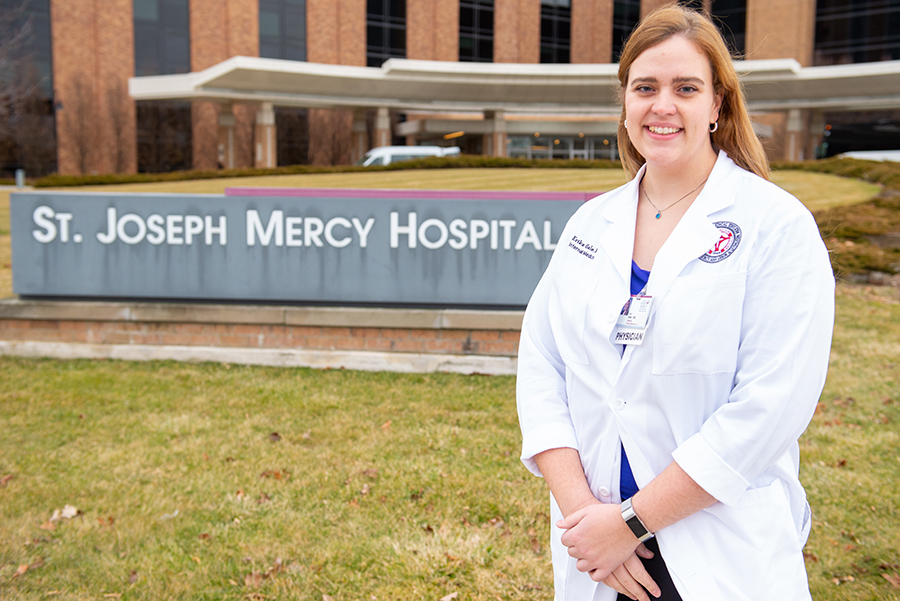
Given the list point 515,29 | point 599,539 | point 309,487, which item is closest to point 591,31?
point 515,29

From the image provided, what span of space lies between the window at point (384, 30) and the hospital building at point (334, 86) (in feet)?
0.28

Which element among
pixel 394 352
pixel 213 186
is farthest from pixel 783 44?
pixel 394 352

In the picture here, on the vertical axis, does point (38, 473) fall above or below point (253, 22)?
below

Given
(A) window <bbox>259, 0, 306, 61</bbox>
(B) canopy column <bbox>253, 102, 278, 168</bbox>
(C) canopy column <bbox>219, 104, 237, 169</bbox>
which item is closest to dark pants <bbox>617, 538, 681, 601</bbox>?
(B) canopy column <bbox>253, 102, 278, 168</bbox>

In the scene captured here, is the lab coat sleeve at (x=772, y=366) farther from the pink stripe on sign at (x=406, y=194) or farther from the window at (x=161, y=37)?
the window at (x=161, y=37)

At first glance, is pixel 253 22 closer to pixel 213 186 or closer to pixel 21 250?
pixel 213 186

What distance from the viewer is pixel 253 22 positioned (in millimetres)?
42281

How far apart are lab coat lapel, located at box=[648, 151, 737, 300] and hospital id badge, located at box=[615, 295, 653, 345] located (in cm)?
3

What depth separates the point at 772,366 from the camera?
5.25 ft

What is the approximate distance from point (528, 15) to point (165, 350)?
149 feet

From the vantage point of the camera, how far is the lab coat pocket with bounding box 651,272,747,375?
165cm

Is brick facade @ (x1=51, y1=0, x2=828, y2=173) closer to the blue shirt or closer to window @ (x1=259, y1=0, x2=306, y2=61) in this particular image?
window @ (x1=259, y1=0, x2=306, y2=61)

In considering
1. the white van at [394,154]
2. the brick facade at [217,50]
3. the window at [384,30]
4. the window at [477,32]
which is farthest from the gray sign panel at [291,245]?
the window at [477,32]

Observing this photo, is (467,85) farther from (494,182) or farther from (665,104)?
(665,104)
